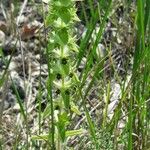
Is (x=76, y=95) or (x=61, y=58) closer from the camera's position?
(x=61, y=58)

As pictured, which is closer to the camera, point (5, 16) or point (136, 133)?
point (136, 133)

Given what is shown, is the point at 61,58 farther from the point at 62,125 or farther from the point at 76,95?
the point at 76,95

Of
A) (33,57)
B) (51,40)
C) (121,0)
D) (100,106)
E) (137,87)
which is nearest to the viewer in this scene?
(51,40)

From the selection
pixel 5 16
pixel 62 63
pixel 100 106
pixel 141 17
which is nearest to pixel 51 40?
pixel 62 63

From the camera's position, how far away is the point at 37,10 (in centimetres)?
275

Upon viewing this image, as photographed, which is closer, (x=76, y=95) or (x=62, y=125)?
(x=62, y=125)

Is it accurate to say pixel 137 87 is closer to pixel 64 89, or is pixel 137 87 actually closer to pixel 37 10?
pixel 64 89

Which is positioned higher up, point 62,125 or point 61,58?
point 61,58

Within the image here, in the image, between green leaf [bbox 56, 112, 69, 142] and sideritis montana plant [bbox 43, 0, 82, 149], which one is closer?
sideritis montana plant [bbox 43, 0, 82, 149]

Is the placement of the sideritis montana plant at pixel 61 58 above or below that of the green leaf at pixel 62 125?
above

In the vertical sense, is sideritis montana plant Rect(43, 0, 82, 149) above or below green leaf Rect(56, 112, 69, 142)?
above

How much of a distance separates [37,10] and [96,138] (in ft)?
4.54

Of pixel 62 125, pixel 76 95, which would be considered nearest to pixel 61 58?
pixel 62 125

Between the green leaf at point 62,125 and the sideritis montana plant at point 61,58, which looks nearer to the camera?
the sideritis montana plant at point 61,58
